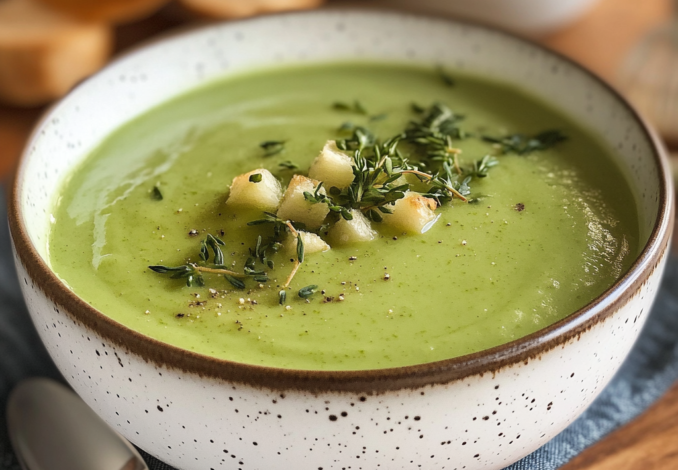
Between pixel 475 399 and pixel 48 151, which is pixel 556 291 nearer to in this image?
pixel 475 399

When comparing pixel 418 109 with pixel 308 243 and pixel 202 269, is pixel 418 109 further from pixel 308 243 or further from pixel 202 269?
pixel 202 269

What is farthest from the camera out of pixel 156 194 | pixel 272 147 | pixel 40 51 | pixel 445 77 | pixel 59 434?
pixel 40 51

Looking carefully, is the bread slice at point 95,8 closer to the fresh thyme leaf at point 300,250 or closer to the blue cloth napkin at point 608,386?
the blue cloth napkin at point 608,386

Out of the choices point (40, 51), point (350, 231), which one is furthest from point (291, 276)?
point (40, 51)

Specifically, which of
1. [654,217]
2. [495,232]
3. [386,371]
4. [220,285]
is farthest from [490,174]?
[386,371]

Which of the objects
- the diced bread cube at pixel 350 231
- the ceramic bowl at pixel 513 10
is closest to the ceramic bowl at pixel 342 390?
the diced bread cube at pixel 350 231
